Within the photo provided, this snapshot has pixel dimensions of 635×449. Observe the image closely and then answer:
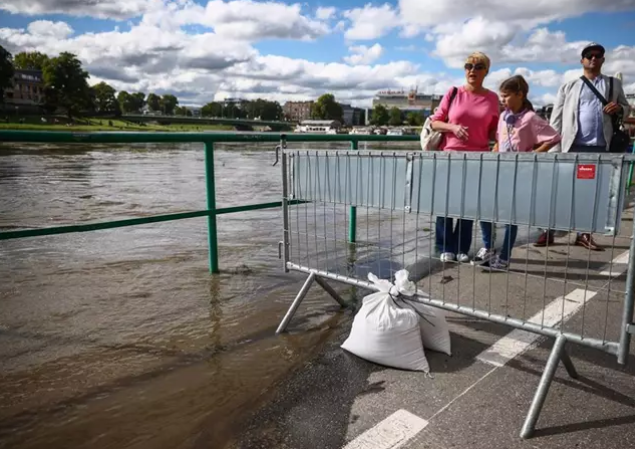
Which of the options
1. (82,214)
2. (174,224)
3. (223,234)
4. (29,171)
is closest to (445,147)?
(223,234)

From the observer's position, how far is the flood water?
2.26m

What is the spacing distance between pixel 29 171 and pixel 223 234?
1055 cm

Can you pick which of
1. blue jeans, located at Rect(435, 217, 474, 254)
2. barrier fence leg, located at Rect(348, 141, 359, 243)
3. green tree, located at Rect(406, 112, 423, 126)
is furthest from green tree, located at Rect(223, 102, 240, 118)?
blue jeans, located at Rect(435, 217, 474, 254)

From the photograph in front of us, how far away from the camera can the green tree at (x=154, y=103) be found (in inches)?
6634

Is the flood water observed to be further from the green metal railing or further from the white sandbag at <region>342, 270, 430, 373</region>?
the green metal railing

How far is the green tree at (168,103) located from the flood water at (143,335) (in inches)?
6933

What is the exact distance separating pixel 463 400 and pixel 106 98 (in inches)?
5806

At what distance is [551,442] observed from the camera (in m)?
1.96

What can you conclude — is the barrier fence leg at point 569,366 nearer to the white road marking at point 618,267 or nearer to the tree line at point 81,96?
the white road marking at point 618,267

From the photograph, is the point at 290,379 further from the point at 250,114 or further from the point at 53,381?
the point at 250,114

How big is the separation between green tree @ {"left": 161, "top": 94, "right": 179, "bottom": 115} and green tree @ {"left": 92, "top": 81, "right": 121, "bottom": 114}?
3206cm

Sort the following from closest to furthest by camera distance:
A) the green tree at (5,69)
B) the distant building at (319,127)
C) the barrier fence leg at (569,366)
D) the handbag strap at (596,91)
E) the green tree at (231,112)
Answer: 1. the barrier fence leg at (569,366)
2. the handbag strap at (596,91)
3. the green tree at (5,69)
4. the distant building at (319,127)
5. the green tree at (231,112)

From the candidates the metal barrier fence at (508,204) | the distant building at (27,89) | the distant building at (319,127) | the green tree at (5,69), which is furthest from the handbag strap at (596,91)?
the distant building at (27,89)

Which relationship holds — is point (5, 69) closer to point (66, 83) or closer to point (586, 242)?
point (66, 83)
